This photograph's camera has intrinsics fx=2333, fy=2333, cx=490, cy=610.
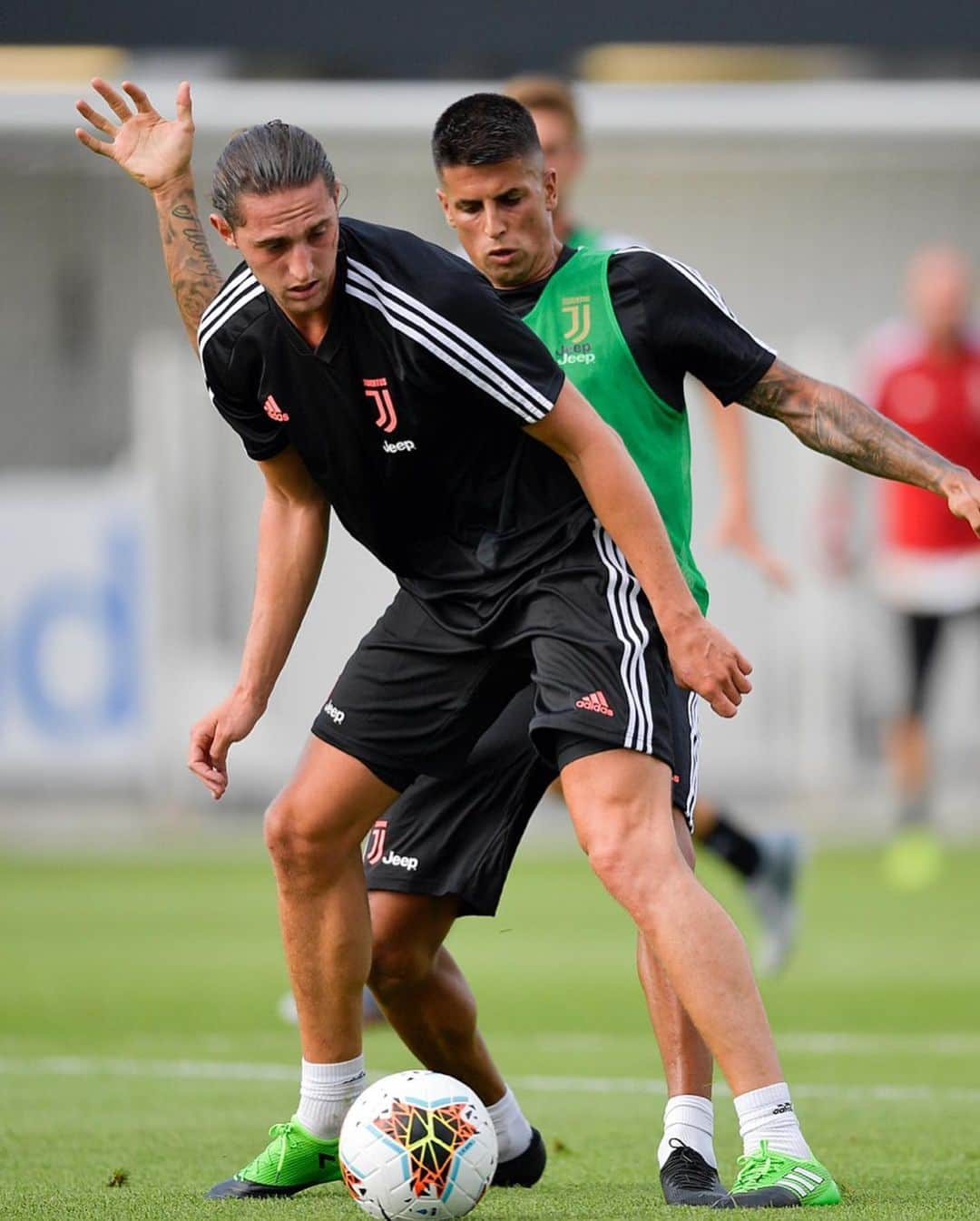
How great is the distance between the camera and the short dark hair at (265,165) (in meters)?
4.78

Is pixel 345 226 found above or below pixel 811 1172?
above

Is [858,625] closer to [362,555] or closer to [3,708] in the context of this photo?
[362,555]

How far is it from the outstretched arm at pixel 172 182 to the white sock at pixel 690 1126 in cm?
211

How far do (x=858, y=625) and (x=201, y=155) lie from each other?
7363mm

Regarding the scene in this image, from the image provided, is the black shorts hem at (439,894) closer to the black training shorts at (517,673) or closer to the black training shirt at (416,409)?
the black training shorts at (517,673)

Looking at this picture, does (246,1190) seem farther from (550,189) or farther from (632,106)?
(632,106)

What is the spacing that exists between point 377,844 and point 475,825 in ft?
0.90

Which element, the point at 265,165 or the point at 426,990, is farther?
the point at 426,990

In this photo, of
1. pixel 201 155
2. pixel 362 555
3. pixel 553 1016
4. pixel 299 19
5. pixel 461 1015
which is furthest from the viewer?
pixel 201 155

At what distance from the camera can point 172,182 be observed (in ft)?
18.4

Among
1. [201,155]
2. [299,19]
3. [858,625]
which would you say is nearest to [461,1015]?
[858,625]

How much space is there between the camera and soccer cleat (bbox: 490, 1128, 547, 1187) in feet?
17.7

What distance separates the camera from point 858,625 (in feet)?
56.1

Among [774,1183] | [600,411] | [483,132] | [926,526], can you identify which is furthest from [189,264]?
[926,526]
